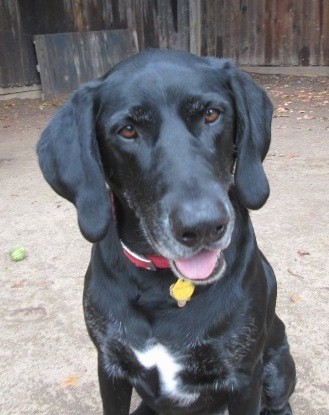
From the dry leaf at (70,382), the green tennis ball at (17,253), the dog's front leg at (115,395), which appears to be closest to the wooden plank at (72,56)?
the green tennis ball at (17,253)

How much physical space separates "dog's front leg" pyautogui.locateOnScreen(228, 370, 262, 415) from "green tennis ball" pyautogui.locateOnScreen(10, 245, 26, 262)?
2.24 meters

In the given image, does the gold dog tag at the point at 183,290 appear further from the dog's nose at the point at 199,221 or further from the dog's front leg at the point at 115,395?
the dog's front leg at the point at 115,395

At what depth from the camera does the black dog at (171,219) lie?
184cm

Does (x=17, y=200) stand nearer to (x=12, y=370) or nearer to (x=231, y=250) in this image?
(x=12, y=370)

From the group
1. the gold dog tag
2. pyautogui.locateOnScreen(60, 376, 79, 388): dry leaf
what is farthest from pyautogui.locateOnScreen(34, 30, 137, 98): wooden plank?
the gold dog tag

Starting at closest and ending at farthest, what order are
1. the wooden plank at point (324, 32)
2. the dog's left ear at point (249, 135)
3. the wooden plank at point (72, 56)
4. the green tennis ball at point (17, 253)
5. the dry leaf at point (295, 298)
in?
the dog's left ear at point (249, 135)
the dry leaf at point (295, 298)
the green tennis ball at point (17, 253)
the wooden plank at point (72, 56)
the wooden plank at point (324, 32)

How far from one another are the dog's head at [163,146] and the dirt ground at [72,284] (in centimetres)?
124

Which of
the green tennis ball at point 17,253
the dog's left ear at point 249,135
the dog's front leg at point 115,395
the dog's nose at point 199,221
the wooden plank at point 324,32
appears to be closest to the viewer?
the dog's nose at point 199,221

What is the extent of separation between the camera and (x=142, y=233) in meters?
2.11

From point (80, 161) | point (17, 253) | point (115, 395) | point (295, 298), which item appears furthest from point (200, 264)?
point (17, 253)

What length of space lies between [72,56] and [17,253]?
21.8 feet

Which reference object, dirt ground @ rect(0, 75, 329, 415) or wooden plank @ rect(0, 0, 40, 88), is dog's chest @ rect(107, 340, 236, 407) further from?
wooden plank @ rect(0, 0, 40, 88)

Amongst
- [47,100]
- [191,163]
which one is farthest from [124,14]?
[191,163]

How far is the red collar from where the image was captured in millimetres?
2092
